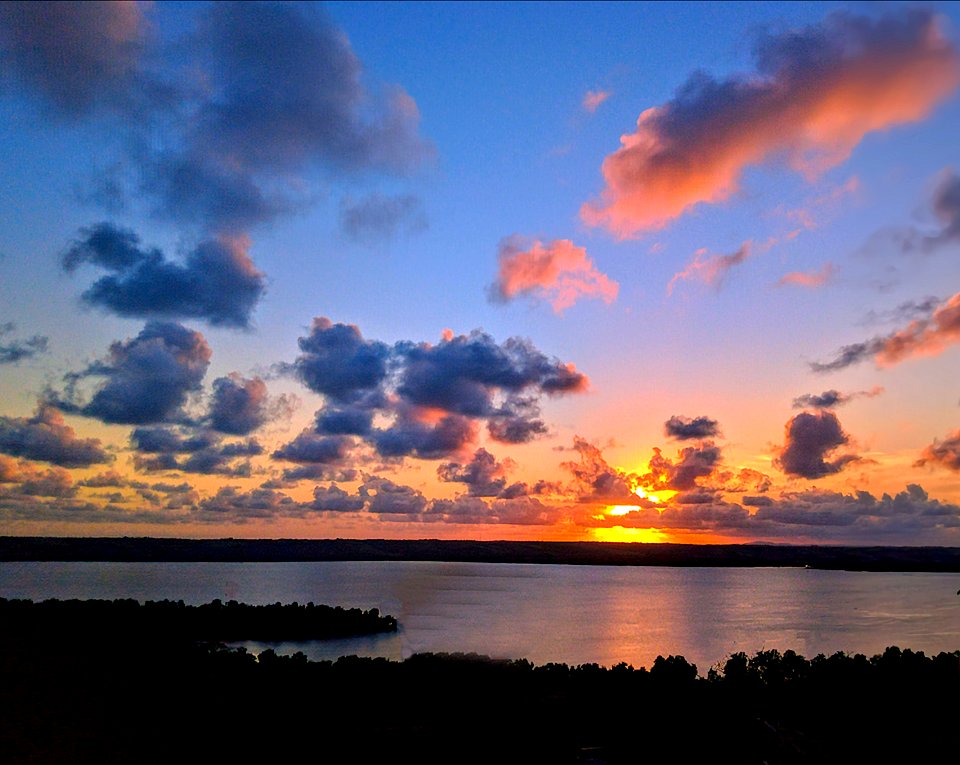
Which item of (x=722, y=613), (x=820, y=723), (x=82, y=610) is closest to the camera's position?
(x=820, y=723)

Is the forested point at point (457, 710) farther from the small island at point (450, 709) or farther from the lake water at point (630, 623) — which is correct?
the lake water at point (630, 623)

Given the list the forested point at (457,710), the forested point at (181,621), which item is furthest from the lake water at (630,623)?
the forested point at (457,710)

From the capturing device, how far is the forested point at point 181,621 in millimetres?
50716

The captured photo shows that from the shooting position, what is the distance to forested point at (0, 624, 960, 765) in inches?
843

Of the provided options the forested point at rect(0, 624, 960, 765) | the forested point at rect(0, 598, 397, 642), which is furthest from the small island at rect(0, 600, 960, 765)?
the forested point at rect(0, 598, 397, 642)

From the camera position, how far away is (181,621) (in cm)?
6756

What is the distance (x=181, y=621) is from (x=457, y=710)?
1882 inches

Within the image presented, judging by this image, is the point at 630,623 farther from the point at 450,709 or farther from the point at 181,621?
the point at 450,709

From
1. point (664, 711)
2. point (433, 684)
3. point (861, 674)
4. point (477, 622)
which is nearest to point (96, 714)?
point (433, 684)

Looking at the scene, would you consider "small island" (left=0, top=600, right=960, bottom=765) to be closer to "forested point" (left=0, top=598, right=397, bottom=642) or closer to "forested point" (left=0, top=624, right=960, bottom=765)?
"forested point" (left=0, top=624, right=960, bottom=765)

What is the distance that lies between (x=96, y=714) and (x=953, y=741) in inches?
976

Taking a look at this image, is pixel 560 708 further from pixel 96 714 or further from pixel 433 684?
pixel 96 714

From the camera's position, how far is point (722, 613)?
11888 cm

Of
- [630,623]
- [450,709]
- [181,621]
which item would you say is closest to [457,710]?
[450,709]
